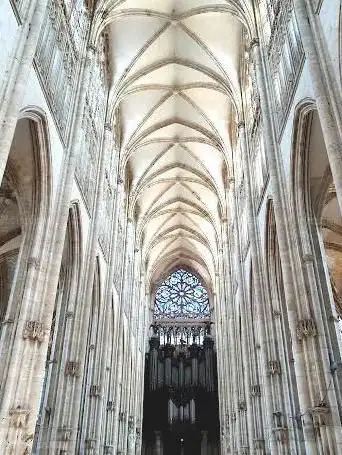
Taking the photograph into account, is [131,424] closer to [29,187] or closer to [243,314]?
[243,314]

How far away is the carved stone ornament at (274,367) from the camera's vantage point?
52.5 ft

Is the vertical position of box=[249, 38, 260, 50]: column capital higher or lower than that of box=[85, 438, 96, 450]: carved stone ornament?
higher

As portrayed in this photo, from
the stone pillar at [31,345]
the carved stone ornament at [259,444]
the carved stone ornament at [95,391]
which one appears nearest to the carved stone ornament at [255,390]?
the carved stone ornament at [259,444]

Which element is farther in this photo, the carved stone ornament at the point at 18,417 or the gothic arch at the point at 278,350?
the gothic arch at the point at 278,350

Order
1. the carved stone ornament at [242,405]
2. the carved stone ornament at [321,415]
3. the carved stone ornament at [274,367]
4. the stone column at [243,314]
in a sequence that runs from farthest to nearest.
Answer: the carved stone ornament at [242,405], the stone column at [243,314], the carved stone ornament at [274,367], the carved stone ornament at [321,415]

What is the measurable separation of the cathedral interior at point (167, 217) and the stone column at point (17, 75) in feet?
0.15

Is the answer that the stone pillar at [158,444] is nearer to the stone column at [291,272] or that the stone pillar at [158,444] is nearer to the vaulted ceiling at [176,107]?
the vaulted ceiling at [176,107]

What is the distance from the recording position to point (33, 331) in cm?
1188

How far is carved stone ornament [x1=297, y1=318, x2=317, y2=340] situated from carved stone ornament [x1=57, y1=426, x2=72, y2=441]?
312 inches

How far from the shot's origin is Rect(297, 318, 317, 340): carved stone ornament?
1188 centimetres

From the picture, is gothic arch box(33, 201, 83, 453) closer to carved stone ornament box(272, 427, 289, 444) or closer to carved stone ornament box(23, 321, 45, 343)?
carved stone ornament box(23, 321, 45, 343)

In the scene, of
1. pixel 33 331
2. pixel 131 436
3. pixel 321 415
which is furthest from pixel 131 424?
pixel 321 415

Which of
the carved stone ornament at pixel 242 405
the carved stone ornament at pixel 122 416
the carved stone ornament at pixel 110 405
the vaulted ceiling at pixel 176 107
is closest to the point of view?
the vaulted ceiling at pixel 176 107

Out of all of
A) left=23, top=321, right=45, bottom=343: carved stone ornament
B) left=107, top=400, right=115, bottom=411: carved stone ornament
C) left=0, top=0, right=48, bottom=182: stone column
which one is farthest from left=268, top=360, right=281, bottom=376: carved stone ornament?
left=0, top=0, right=48, bottom=182: stone column
